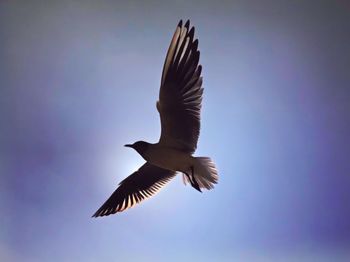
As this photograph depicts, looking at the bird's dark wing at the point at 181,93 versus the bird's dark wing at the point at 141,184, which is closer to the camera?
the bird's dark wing at the point at 181,93


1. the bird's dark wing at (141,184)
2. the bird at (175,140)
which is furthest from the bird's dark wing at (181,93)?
the bird's dark wing at (141,184)

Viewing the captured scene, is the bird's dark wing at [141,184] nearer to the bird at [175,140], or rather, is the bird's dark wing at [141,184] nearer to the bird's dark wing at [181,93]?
the bird at [175,140]

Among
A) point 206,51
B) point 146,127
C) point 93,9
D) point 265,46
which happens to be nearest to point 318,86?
point 265,46

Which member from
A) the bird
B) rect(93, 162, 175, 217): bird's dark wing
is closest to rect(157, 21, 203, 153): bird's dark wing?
the bird

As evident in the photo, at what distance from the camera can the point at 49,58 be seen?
133 centimetres

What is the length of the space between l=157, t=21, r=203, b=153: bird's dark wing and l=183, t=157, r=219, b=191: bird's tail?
37mm

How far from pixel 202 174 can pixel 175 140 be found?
0.11 m

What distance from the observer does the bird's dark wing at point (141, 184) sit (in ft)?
4.26

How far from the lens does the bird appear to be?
44.3 inches

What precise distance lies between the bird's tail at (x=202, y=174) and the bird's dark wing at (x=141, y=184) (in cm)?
9

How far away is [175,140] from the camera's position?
3.99ft

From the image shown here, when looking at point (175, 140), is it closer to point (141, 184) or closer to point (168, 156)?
point (168, 156)

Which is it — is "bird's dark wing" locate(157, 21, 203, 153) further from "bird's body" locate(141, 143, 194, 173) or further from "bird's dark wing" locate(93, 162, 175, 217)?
"bird's dark wing" locate(93, 162, 175, 217)

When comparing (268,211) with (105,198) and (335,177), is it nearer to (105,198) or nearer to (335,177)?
(335,177)
